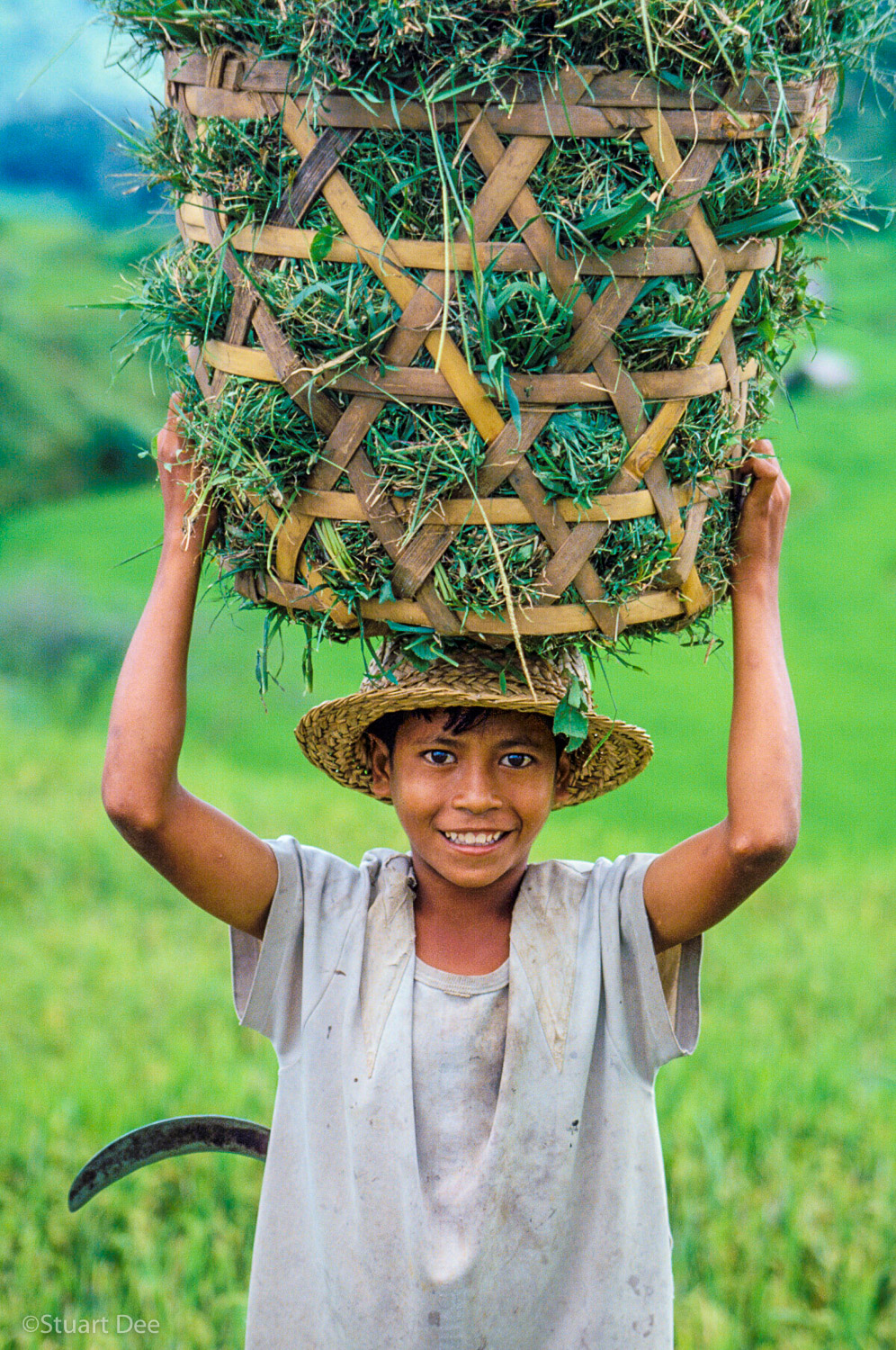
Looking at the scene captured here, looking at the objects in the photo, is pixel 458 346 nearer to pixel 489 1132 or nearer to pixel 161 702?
pixel 161 702

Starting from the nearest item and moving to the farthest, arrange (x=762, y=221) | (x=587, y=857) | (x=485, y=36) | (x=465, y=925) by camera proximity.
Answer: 1. (x=485, y=36)
2. (x=762, y=221)
3. (x=465, y=925)
4. (x=587, y=857)

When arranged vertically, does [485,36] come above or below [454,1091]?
above

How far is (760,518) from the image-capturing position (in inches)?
69.4

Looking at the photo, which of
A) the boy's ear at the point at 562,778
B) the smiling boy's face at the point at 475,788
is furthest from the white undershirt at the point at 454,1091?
the boy's ear at the point at 562,778

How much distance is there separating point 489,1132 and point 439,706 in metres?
0.60

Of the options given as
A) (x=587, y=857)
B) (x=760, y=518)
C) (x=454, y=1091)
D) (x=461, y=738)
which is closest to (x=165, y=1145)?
(x=454, y=1091)

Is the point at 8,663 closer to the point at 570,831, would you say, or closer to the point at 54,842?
the point at 54,842

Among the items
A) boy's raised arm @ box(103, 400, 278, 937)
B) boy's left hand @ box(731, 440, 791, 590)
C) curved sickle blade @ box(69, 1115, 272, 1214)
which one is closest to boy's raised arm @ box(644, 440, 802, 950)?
boy's left hand @ box(731, 440, 791, 590)

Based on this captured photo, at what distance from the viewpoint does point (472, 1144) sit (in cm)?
185

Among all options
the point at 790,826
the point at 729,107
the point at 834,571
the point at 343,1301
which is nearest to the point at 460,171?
the point at 729,107

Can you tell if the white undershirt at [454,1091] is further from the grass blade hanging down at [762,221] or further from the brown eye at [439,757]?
the grass blade hanging down at [762,221]

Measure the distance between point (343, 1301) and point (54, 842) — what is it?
3899 mm

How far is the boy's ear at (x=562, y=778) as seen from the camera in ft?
6.63

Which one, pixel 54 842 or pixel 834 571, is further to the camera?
pixel 834 571
